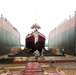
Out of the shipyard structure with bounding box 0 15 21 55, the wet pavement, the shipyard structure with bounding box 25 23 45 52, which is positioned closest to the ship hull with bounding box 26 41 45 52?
the shipyard structure with bounding box 25 23 45 52

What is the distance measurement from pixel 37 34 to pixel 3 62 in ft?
53.0

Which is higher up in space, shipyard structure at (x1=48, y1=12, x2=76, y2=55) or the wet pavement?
shipyard structure at (x1=48, y1=12, x2=76, y2=55)

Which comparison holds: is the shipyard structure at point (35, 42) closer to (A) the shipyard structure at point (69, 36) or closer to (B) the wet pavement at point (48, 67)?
(A) the shipyard structure at point (69, 36)

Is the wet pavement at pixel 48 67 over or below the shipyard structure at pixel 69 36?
below

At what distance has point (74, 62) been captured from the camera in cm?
2108

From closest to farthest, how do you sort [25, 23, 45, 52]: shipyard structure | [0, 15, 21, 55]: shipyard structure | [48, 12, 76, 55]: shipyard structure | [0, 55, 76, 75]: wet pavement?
[0, 55, 76, 75]: wet pavement < [48, 12, 76, 55]: shipyard structure < [0, 15, 21, 55]: shipyard structure < [25, 23, 45, 52]: shipyard structure

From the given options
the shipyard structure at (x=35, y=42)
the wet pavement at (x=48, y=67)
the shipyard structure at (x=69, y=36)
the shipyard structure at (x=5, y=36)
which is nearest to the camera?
the wet pavement at (x=48, y=67)

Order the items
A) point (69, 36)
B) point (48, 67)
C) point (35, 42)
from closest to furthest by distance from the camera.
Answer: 1. point (48, 67)
2. point (69, 36)
3. point (35, 42)

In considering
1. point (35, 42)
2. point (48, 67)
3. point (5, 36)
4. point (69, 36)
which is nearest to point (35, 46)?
point (35, 42)

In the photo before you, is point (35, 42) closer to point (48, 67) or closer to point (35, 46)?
point (35, 46)

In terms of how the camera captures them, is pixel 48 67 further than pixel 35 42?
No

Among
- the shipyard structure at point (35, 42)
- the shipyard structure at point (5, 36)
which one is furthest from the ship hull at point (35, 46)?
the shipyard structure at point (5, 36)

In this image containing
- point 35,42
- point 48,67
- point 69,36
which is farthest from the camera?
point 35,42

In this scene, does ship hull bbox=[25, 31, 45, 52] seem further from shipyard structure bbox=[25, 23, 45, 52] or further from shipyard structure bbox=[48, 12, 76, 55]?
shipyard structure bbox=[48, 12, 76, 55]
